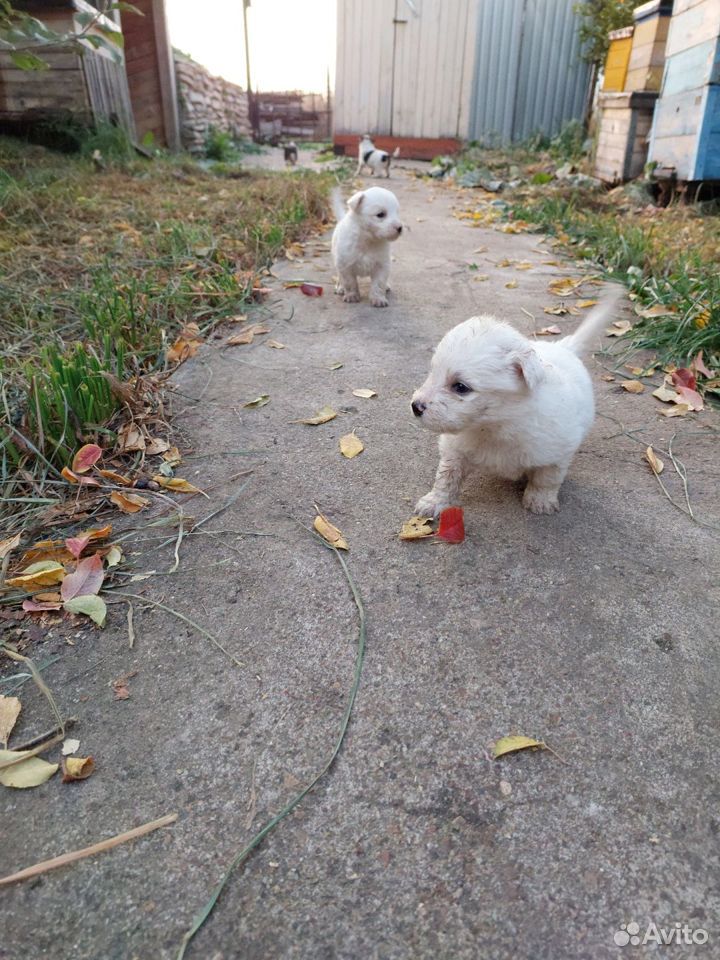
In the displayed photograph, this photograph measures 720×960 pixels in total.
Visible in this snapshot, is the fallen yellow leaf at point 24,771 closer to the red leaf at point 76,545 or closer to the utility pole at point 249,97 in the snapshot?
the red leaf at point 76,545

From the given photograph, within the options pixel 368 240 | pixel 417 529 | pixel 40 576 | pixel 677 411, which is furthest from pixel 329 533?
pixel 368 240

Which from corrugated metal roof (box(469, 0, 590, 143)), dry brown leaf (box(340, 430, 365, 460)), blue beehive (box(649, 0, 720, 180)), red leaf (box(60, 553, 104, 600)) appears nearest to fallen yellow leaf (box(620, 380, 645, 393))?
dry brown leaf (box(340, 430, 365, 460))

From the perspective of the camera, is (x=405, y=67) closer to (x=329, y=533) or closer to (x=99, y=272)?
(x=99, y=272)

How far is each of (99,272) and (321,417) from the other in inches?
79.3

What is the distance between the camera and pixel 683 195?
6.42m

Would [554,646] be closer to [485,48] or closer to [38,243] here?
[38,243]

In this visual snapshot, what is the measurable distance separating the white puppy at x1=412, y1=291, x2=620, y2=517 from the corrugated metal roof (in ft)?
38.4

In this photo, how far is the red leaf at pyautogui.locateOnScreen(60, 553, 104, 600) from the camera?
69.8 inches

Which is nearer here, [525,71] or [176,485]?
[176,485]

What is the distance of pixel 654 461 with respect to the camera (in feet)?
8.27

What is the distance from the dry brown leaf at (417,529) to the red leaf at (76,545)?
982 millimetres

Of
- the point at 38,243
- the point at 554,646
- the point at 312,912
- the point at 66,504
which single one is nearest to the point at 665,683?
the point at 554,646

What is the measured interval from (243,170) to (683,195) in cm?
577

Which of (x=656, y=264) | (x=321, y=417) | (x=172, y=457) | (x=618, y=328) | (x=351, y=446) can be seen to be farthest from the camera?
(x=656, y=264)
